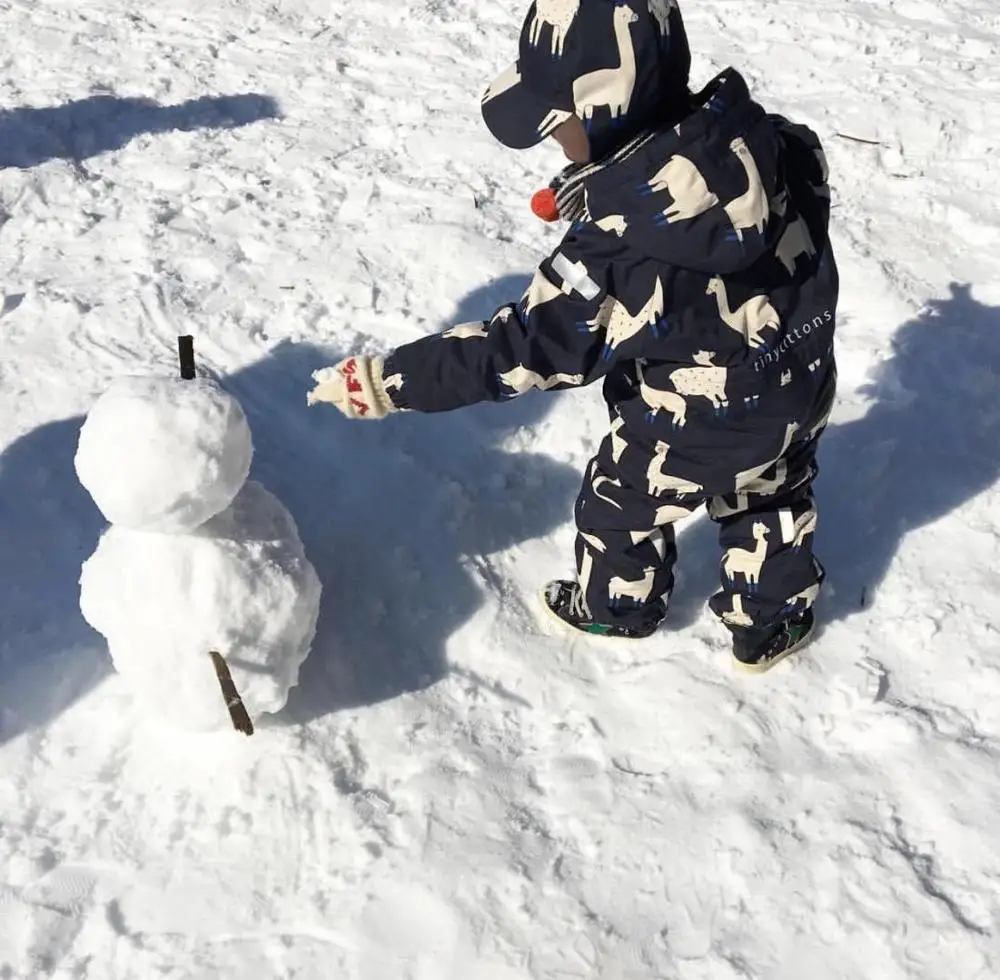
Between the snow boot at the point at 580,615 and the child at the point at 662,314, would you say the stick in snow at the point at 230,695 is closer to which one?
the child at the point at 662,314

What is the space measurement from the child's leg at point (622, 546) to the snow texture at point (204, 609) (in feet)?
2.23

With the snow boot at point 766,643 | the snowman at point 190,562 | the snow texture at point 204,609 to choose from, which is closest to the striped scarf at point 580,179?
the snowman at point 190,562

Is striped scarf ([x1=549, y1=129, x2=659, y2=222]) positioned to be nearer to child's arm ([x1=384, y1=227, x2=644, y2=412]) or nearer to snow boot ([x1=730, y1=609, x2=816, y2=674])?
child's arm ([x1=384, y1=227, x2=644, y2=412])

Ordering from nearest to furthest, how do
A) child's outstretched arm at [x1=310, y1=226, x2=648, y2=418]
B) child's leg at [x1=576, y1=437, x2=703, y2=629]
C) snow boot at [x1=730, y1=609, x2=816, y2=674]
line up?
child's outstretched arm at [x1=310, y1=226, x2=648, y2=418] < child's leg at [x1=576, y1=437, x2=703, y2=629] < snow boot at [x1=730, y1=609, x2=816, y2=674]

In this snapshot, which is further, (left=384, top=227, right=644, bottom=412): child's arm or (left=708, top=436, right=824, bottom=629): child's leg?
(left=708, top=436, right=824, bottom=629): child's leg

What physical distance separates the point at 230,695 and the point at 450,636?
0.70 meters

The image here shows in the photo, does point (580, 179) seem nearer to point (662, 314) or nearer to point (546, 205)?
point (546, 205)

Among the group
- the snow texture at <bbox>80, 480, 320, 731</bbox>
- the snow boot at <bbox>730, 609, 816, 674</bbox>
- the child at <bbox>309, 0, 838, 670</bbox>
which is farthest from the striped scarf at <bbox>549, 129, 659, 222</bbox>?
the snow boot at <bbox>730, 609, 816, 674</bbox>

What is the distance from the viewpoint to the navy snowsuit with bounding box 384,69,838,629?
1805 mm

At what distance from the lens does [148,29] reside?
16.8 feet

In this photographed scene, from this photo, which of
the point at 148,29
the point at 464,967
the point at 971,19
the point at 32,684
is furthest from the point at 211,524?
the point at 971,19

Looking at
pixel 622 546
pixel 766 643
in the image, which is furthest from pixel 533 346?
pixel 766 643

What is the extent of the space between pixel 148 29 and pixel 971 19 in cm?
419

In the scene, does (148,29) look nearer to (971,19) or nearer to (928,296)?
(928,296)
